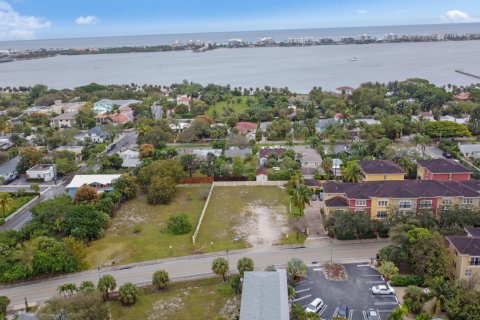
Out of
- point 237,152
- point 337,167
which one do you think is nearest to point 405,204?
point 337,167

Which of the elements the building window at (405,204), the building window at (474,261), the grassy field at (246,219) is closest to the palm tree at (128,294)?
the grassy field at (246,219)

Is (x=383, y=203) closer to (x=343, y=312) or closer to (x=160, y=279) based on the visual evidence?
(x=343, y=312)

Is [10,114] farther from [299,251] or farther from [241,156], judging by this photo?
[299,251]

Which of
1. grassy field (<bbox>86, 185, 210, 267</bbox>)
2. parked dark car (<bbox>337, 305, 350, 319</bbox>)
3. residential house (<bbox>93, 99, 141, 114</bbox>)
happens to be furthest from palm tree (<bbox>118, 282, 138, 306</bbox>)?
residential house (<bbox>93, 99, 141, 114</bbox>)

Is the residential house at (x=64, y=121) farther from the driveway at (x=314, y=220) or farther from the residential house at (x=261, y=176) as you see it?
the driveway at (x=314, y=220)

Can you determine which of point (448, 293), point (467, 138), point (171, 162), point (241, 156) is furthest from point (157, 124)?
point (448, 293)

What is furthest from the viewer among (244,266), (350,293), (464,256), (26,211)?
(26,211)

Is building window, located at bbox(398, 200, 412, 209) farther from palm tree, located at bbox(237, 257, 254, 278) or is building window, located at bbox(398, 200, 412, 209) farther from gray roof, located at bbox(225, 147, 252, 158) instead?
gray roof, located at bbox(225, 147, 252, 158)
